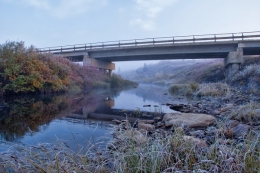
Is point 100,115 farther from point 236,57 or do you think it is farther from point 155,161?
point 236,57

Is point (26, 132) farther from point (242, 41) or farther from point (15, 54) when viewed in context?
point (242, 41)

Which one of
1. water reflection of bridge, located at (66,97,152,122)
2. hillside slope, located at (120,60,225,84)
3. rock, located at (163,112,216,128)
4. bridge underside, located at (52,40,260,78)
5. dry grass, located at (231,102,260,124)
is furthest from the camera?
hillside slope, located at (120,60,225,84)

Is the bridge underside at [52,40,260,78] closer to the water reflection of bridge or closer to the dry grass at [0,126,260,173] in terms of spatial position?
the water reflection of bridge

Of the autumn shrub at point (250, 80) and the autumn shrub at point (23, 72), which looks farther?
the autumn shrub at point (23, 72)

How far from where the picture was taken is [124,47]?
24.6 m

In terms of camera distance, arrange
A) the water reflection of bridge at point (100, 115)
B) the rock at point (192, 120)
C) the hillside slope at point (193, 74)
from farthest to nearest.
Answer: the hillside slope at point (193, 74)
the water reflection of bridge at point (100, 115)
the rock at point (192, 120)

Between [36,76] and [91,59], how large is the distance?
13829mm

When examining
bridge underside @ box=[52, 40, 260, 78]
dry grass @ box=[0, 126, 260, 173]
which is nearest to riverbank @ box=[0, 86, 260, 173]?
dry grass @ box=[0, 126, 260, 173]

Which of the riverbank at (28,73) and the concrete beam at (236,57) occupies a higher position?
the concrete beam at (236,57)

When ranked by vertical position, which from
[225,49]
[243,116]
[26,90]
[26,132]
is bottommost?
[26,132]

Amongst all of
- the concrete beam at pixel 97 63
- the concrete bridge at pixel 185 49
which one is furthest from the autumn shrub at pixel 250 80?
the concrete beam at pixel 97 63

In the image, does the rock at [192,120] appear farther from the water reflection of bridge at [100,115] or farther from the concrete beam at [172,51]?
the concrete beam at [172,51]

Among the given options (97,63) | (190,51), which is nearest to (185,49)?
(190,51)

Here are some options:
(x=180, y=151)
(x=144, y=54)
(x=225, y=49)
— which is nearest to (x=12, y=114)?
(x=180, y=151)
